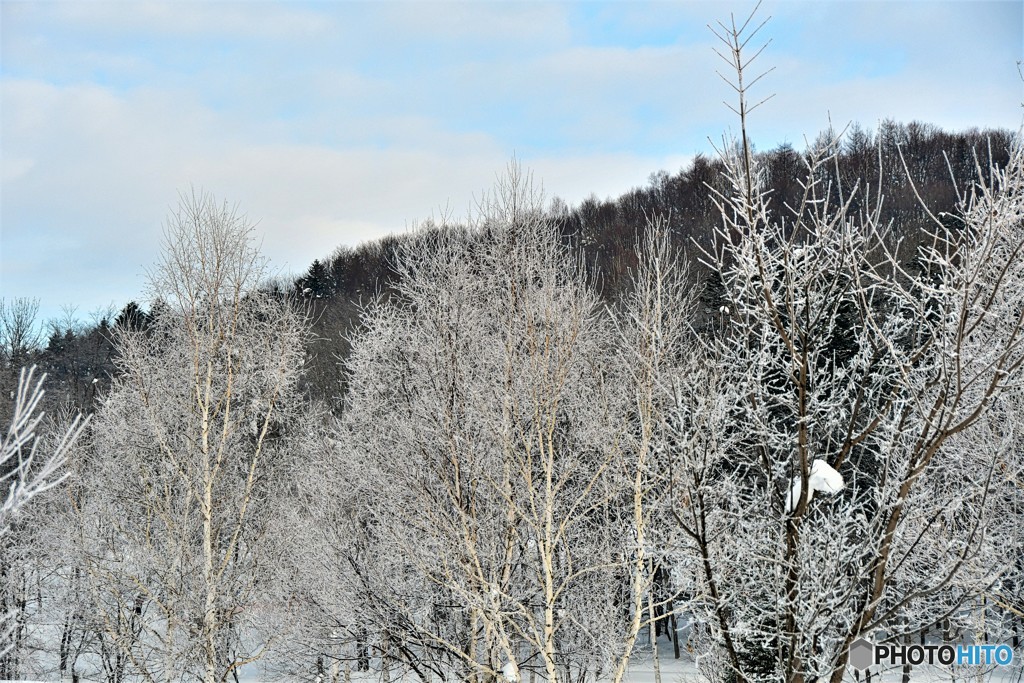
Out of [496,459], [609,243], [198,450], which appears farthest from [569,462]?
[609,243]

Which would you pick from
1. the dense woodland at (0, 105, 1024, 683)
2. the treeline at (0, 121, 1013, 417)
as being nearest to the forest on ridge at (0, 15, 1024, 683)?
the dense woodland at (0, 105, 1024, 683)

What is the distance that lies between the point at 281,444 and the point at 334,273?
131ft

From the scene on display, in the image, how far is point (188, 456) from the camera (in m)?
15.0

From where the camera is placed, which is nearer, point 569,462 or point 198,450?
point 569,462

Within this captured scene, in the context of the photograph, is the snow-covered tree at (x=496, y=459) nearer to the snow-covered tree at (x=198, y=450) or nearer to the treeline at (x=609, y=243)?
the snow-covered tree at (x=198, y=450)

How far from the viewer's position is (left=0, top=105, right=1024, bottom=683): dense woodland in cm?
485

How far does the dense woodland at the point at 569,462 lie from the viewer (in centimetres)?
485

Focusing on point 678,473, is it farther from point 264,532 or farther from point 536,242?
point 264,532

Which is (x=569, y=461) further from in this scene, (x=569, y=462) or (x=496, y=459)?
(x=496, y=459)

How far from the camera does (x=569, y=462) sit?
10.8m

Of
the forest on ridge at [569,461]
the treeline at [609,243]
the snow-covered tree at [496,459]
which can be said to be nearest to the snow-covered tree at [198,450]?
the forest on ridge at [569,461]

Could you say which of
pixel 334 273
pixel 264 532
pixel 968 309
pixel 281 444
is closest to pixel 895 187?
pixel 334 273

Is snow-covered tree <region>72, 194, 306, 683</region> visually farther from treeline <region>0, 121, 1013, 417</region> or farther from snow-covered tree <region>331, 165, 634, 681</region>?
treeline <region>0, 121, 1013, 417</region>

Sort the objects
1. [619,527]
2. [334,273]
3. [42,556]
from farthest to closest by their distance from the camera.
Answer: [334,273]
[42,556]
[619,527]
